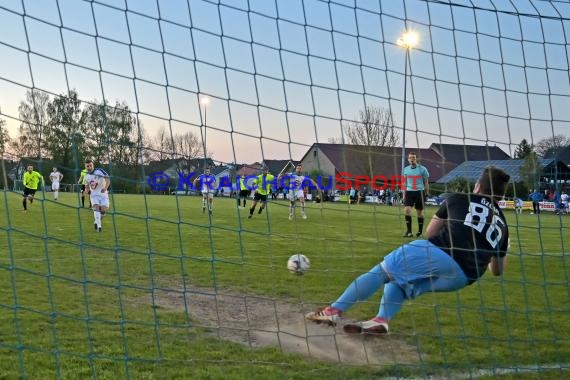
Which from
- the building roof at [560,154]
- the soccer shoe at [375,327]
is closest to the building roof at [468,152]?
the building roof at [560,154]

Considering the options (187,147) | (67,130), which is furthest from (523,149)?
(67,130)

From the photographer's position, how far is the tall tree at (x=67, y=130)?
14.0ft

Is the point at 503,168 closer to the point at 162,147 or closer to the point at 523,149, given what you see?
the point at 523,149

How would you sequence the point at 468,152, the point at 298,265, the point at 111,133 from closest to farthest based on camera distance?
the point at 111,133 < the point at 468,152 < the point at 298,265

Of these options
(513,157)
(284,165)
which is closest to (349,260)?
(284,165)

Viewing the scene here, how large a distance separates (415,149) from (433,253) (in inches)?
47.0

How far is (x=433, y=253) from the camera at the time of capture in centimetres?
398

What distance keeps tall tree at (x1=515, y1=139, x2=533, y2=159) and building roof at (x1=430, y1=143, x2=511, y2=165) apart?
0.43 ft

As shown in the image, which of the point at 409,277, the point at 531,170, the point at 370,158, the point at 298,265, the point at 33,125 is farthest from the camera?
the point at 298,265

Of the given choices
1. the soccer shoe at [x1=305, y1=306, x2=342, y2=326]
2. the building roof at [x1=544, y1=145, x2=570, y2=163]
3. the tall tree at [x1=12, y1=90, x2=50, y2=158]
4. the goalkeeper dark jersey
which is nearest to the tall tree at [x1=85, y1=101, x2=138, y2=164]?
the tall tree at [x1=12, y1=90, x2=50, y2=158]

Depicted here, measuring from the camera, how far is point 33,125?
4.17m

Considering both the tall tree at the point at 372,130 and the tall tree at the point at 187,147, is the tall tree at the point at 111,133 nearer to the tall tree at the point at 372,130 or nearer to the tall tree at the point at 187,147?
the tall tree at the point at 187,147

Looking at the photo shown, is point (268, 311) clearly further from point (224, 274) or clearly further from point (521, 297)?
point (521, 297)

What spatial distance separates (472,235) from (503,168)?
1.09 meters
